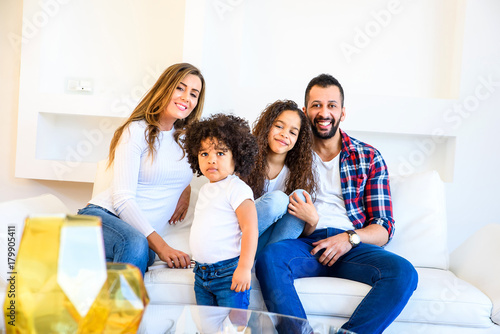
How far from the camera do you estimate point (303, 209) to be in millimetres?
1772

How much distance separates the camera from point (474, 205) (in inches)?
112

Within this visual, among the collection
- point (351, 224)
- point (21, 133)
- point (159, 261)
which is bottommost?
point (159, 261)

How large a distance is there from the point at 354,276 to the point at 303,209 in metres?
0.31

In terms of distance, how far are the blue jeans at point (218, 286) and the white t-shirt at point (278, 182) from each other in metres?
0.49

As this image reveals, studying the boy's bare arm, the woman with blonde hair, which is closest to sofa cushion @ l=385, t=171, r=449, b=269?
the boy's bare arm

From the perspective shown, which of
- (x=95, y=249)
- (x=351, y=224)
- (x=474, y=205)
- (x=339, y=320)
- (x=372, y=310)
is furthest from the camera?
(x=474, y=205)

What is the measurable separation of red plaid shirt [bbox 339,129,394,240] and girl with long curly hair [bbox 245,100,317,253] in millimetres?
166

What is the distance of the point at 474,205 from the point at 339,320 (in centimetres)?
162

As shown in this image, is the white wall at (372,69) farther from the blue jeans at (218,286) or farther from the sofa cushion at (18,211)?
the blue jeans at (218,286)

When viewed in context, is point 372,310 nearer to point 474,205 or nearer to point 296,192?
point 296,192

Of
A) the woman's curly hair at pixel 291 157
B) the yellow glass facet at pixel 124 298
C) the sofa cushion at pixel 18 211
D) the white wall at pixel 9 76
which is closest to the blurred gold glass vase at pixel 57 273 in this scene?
the yellow glass facet at pixel 124 298

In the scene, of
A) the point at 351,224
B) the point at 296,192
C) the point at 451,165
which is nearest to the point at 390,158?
the point at 451,165

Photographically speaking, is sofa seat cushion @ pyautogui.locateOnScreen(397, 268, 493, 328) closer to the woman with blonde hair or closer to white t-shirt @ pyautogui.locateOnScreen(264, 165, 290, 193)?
white t-shirt @ pyautogui.locateOnScreen(264, 165, 290, 193)

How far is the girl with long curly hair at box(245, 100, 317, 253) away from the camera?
5.91 feet
